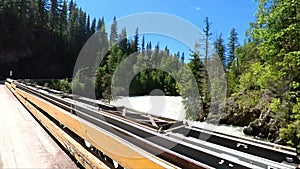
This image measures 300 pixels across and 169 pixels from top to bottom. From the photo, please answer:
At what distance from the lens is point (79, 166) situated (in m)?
2.81

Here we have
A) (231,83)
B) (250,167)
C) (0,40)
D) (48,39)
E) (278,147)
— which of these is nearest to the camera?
(250,167)

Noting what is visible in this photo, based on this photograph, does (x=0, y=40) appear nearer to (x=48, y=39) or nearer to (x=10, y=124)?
(x=48, y=39)

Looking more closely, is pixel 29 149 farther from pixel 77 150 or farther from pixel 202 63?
pixel 202 63

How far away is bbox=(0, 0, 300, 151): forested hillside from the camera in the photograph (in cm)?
1191

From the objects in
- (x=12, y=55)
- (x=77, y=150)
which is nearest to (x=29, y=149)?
(x=77, y=150)

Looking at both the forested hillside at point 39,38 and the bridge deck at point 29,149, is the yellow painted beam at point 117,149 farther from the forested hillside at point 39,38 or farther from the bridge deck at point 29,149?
the forested hillside at point 39,38

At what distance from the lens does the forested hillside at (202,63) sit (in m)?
11.9

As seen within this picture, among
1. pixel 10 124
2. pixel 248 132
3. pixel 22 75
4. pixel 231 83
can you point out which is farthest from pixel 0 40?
pixel 10 124

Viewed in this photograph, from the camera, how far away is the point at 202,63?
29.7 meters

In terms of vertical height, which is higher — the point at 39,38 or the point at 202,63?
the point at 39,38

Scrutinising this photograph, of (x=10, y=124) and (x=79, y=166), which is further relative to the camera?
(x=10, y=124)

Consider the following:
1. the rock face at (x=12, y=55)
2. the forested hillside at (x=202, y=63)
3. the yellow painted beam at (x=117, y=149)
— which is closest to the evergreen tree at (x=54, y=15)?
the forested hillside at (x=202, y=63)

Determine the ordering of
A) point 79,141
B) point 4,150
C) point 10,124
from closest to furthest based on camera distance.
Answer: point 79,141 < point 4,150 < point 10,124

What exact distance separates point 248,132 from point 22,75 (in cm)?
4405
